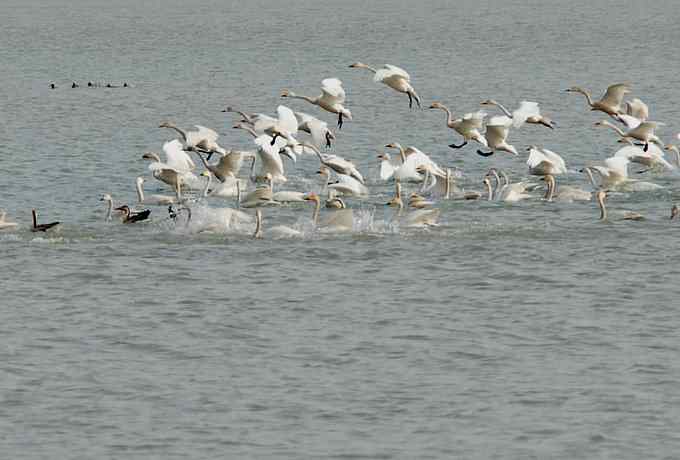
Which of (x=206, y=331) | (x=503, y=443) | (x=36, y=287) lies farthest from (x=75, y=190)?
(x=503, y=443)

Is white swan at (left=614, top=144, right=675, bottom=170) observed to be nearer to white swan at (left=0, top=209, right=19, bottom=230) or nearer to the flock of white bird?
the flock of white bird

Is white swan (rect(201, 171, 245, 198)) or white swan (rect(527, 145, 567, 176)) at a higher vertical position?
white swan (rect(527, 145, 567, 176))

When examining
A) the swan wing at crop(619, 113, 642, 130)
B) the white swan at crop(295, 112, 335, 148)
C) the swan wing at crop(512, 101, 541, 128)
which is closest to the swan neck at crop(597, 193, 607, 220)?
the swan wing at crop(512, 101, 541, 128)

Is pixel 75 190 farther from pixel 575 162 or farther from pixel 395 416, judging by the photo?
pixel 395 416

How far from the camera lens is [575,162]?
3269 centimetres

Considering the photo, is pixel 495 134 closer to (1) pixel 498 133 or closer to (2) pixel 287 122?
(1) pixel 498 133

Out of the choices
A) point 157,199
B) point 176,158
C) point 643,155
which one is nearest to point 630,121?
point 643,155

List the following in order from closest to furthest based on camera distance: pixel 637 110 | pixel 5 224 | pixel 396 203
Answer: pixel 5 224
pixel 396 203
pixel 637 110

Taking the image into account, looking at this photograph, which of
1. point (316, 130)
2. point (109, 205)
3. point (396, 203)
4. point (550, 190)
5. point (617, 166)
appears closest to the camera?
point (109, 205)

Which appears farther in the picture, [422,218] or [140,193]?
[140,193]

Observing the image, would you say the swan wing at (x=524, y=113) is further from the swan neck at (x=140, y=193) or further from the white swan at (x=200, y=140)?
the swan neck at (x=140, y=193)

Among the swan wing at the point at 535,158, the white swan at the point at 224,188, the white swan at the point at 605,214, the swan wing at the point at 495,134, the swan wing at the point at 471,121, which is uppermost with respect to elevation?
the swan wing at the point at 471,121

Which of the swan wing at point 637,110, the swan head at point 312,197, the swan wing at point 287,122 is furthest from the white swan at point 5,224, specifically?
the swan wing at point 637,110

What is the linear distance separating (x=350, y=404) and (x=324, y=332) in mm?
2852
